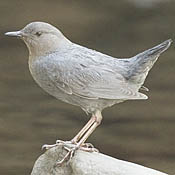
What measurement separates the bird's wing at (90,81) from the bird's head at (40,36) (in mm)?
92

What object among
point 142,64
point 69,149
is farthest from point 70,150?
point 142,64

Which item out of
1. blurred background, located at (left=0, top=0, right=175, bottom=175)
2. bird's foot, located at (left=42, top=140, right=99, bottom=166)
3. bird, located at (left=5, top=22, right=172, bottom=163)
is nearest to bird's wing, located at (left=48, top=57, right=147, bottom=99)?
bird, located at (left=5, top=22, right=172, bottom=163)

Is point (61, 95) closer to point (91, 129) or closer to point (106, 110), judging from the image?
point (91, 129)

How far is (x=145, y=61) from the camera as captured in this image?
11.0 ft

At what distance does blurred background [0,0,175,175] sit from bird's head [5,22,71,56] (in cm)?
224

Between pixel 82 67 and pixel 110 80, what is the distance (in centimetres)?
13

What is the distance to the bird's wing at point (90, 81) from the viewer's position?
3287mm

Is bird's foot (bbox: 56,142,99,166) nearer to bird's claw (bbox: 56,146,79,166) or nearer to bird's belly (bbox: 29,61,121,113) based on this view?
bird's claw (bbox: 56,146,79,166)

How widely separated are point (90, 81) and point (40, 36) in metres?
0.28

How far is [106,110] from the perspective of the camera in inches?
252

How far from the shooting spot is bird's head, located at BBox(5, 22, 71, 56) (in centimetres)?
328

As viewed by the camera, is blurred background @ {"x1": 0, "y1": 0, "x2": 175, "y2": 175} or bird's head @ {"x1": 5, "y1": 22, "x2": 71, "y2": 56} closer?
bird's head @ {"x1": 5, "y1": 22, "x2": 71, "y2": 56}

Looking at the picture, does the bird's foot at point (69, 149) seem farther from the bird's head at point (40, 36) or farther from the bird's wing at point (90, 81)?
the bird's head at point (40, 36)

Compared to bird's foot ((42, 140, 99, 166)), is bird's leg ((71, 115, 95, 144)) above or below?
above
